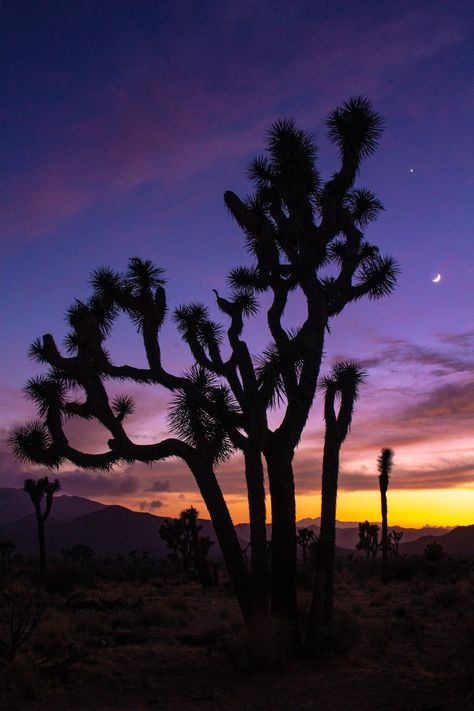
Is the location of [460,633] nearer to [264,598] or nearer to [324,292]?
[264,598]

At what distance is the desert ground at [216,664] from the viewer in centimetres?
842

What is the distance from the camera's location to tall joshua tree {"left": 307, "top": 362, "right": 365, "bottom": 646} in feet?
35.8

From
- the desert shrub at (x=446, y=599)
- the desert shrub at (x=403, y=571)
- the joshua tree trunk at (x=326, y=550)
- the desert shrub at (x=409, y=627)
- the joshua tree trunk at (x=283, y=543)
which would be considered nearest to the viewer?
the joshua tree trunk at (x=283, y=543)

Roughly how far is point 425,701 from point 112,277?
829cm

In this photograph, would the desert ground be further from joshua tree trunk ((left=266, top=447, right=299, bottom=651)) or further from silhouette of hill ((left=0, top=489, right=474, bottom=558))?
silhouette of hill ((left=0, top=489, right=474, bottom=558))

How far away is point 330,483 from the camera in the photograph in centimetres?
1139

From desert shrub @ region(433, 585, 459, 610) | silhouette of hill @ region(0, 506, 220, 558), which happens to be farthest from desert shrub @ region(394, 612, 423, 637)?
silhouette of hill @ region(0, 506, 220, 558)

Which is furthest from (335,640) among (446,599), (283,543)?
(446,599)

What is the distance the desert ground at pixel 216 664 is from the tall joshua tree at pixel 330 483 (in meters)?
0.49

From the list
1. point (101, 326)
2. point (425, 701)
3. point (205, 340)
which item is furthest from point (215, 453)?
point (425, 701)

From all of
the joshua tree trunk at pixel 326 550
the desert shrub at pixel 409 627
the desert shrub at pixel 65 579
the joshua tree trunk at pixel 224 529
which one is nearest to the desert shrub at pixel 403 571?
the desert shrub at pixel 65 579

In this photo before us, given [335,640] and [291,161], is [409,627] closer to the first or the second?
[335,640]

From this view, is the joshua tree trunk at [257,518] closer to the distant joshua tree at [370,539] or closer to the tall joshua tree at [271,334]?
the tall joshua tree at [271,334]

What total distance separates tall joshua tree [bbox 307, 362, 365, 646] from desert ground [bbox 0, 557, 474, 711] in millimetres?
486
